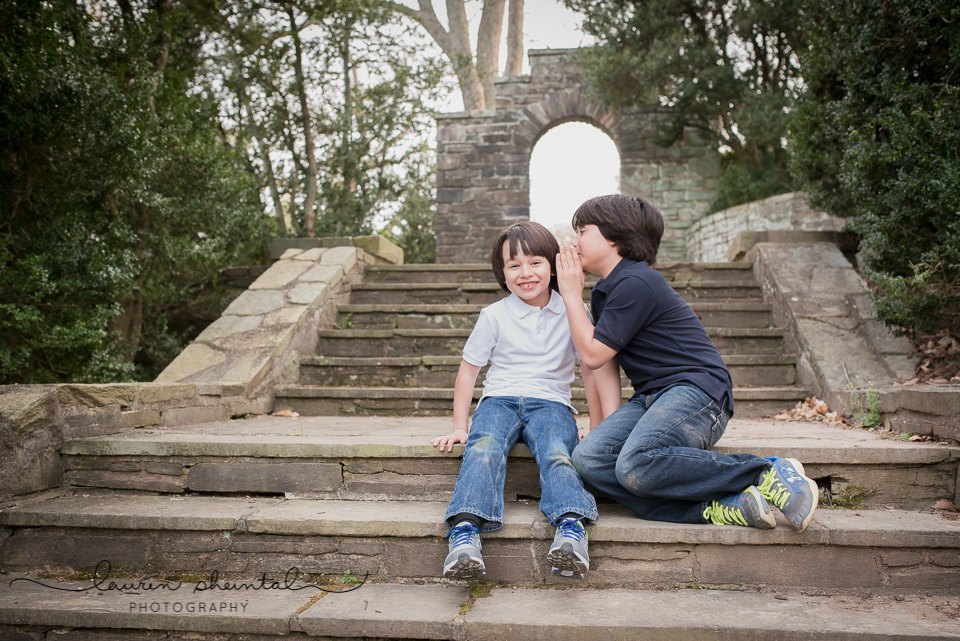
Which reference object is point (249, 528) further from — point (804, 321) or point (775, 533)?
point (804, 321)

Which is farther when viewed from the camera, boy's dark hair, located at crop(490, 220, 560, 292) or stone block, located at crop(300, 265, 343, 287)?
stone block, located at crop(300, 265, 343, 287)

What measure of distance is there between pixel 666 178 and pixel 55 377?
8476 millimetres

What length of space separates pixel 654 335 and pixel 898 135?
82.8 inches

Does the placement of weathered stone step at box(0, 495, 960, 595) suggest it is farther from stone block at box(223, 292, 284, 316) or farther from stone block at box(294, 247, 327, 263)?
stone block at box(294, 247, 327, 263)

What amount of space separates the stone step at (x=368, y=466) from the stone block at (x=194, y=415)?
48 cm

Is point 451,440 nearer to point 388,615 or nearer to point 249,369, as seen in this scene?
point 388,615

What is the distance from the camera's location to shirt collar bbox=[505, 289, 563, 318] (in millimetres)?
2412

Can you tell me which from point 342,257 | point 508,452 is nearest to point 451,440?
point 508,452

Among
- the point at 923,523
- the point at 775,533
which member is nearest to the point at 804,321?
the point at 923,523

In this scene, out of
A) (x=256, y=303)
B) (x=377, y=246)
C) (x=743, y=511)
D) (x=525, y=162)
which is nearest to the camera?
(x=743, y=511)

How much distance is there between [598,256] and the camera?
2225 millimetres

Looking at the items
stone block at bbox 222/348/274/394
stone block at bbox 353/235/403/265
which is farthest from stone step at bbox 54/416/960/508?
stone block at bbox 353/235/403/265

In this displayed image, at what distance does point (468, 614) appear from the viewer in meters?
1.62

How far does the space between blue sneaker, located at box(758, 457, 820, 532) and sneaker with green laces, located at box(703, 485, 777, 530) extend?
0.04 m
